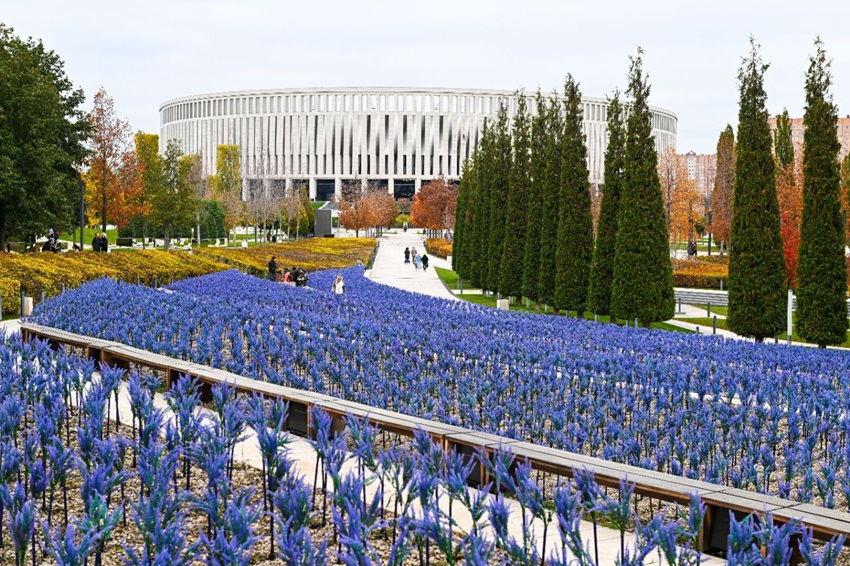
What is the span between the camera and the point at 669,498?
5.81m

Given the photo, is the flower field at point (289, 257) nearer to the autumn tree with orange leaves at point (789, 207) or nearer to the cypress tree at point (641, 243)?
the cypress tree at point (641, 243)

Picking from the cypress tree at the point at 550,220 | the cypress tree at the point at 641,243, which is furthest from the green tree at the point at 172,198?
the cypress tree at the point at 641,243

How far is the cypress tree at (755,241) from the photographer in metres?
21.2

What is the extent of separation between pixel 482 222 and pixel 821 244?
762 inches

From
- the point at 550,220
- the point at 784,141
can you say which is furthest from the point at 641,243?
the point at 784,141

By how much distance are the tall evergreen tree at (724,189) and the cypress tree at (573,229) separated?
24.8 m

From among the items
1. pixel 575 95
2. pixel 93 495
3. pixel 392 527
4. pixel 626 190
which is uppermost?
pixel 575 95

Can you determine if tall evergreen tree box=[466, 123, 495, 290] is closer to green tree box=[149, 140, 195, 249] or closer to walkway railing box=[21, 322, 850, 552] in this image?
green tree box=[149, 140, 195, 249]

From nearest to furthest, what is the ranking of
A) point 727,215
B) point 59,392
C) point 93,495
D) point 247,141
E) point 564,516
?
point 564,516 < point 93,495 < point 59,392 < point 727,215 < point 247,141

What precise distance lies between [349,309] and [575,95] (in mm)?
12893

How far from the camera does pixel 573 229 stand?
27.0 metres

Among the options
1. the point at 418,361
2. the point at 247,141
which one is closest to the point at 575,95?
the point at 418,361

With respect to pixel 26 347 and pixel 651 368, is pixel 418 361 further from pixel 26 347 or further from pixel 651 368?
pixel 26 347

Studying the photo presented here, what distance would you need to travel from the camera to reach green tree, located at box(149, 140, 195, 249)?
5408 centimetres
